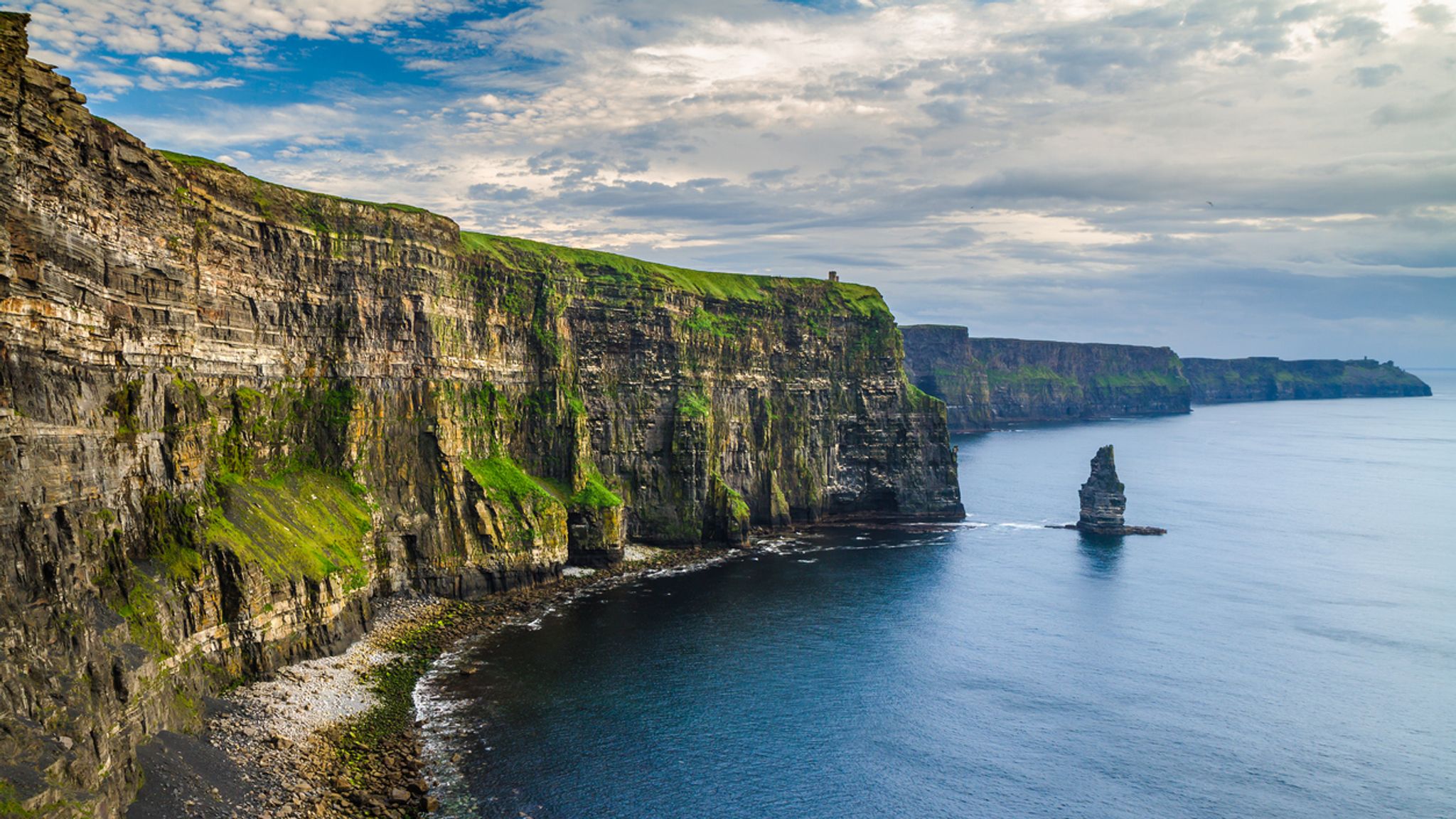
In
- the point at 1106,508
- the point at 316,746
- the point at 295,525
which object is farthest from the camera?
the point at 1106,508

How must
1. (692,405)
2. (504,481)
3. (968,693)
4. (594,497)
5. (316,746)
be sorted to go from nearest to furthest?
(316,746) < (968,693) < (504,481) < (594,497) < (692,405)

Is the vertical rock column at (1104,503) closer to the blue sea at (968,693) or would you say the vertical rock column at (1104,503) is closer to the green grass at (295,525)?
the blue sea at (968,693)

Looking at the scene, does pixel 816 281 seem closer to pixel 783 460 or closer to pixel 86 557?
pixel 783 460

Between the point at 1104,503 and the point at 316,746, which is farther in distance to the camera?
the point at 1104,503

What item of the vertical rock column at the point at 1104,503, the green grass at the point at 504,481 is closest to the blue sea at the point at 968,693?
the green grass at the point at 504,481

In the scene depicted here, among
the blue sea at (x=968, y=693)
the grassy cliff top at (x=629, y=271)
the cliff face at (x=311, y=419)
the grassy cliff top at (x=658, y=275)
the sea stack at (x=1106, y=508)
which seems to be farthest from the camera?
the sea stack at (x=1106, y=508)

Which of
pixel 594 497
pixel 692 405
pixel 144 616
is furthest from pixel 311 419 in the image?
pixel 692 405

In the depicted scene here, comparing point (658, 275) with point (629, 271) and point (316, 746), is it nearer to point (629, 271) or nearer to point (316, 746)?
point (629, 271)
